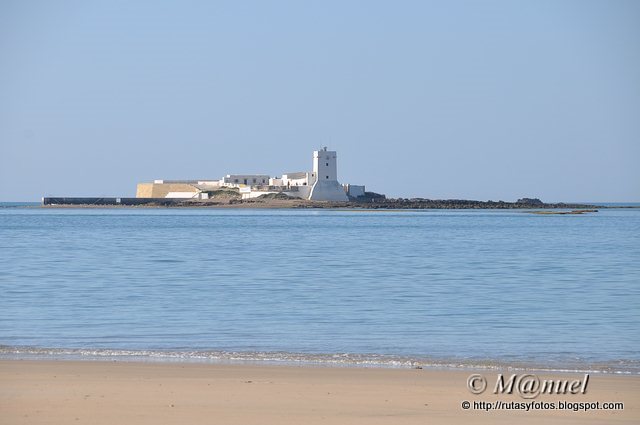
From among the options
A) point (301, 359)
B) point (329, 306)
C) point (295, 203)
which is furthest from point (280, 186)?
point (301, 359)

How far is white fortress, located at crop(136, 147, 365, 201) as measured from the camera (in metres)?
103

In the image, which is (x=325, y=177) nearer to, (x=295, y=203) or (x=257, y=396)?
(x=295, y=203)

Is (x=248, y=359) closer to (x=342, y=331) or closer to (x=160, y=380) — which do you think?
(x=160, y=380)

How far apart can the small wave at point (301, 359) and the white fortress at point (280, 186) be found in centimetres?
9013

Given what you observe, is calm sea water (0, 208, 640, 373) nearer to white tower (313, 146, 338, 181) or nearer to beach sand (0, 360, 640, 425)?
beach sand (0, 360, 640, 425)

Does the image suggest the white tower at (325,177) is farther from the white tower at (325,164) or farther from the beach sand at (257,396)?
the beach sand at (257,396)

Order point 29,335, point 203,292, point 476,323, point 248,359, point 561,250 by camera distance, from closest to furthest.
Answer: point 248,359 < point 29,335 < point 476,323 < point 203,292 < point 561,250

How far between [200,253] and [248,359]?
21.2m

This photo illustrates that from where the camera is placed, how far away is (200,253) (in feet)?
102

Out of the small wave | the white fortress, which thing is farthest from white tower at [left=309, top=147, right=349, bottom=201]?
the small wave

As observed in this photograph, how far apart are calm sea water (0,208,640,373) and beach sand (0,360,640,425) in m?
0.93

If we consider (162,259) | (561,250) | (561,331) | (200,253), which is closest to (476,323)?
(561,331)

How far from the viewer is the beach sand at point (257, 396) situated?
7.22 metres

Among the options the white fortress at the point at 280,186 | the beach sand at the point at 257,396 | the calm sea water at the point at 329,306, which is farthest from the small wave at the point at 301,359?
the white fortress at the point at 280,186
